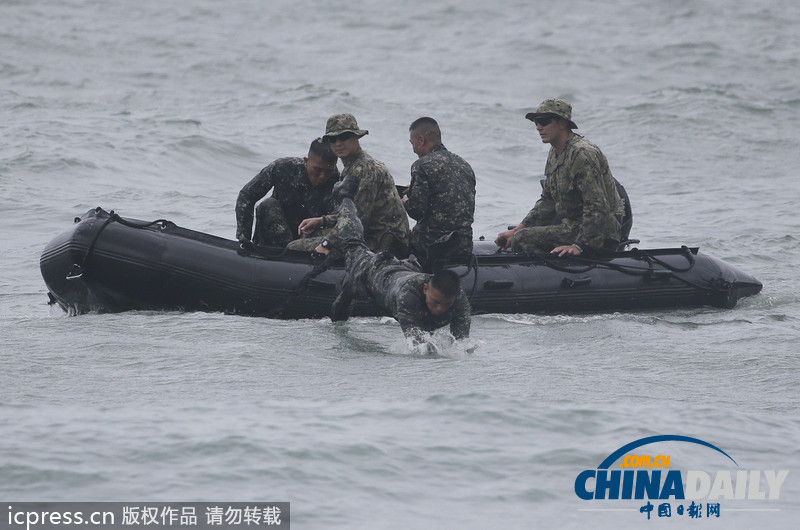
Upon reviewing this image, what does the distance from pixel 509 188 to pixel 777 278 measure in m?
5.80

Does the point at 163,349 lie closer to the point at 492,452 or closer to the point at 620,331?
the point at 492,452

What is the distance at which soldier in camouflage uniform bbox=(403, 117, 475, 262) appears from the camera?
26.5ft

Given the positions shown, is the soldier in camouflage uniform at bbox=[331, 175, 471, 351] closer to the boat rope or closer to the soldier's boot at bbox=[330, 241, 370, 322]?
the soldier's boot at bbox=[330, 241, 370, 322]

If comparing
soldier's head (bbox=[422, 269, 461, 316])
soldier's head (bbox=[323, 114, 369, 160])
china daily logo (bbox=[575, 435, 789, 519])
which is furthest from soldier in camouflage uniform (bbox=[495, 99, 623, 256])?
china daily logo (bbox=[575, 435, 789, 519])

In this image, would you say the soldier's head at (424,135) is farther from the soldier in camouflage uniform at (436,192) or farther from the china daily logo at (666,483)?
the china daily logo at (666,483)

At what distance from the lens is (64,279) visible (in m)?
7.81

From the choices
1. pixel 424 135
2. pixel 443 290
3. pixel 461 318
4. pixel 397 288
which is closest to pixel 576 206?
pixel 424 135

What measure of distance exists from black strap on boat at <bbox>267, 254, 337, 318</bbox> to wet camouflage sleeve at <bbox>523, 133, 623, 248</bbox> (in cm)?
186

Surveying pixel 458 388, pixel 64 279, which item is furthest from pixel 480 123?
pixel 458 388

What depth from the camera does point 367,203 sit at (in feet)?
26.3

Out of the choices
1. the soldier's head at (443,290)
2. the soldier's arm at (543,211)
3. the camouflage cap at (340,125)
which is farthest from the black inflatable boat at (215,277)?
the soldier's head at (443,290)

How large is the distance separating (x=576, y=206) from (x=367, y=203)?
1630 millimetres

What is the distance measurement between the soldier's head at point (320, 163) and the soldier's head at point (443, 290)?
1810mm

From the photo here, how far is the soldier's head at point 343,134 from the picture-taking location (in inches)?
306
